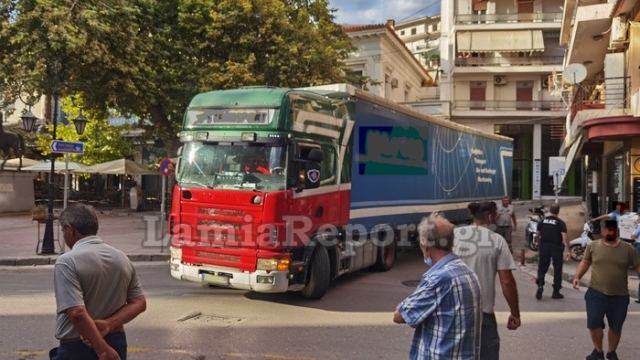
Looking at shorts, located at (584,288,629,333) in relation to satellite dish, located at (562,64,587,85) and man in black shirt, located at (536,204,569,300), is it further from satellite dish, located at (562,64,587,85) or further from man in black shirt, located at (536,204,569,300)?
satellite dish, located at (562,64,587,85)

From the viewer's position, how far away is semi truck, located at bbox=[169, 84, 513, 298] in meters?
8.45

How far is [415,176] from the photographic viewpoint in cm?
1330

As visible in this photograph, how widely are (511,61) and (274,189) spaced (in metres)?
39.0

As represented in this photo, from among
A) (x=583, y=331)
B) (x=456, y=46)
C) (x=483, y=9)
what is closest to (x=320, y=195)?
(x=583, y=331)

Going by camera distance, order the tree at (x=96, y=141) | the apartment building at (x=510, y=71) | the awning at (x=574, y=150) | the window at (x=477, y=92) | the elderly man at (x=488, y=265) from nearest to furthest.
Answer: the elderly man at (x=488, y=265) → the awning at (x=574, y=150) → the tree at (x=96, y=141) → the apartment building at (x=510, y=71) → the window at (x=477, y=92)

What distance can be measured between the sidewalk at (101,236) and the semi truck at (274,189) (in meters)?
5.87

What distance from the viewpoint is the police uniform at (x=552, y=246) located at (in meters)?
10.0

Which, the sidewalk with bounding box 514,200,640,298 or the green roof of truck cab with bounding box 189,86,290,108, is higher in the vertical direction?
the green roof of truck cab with bounding box 189,86,290,108

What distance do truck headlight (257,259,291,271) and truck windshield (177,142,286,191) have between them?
103cm

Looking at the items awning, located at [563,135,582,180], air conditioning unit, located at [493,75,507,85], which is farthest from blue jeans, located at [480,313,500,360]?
air conditioning unit, located at [493,75,507,85]

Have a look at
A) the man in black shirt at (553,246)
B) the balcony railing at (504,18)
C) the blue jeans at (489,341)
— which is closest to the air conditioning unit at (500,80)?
the balcony railing at (504,18)

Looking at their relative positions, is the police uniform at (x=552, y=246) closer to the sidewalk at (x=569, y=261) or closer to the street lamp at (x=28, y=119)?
the sidewalk at (x=569, y=261)

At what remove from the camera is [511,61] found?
143ft

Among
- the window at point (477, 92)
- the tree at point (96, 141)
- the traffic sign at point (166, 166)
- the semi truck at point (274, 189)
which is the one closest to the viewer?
the semi truck at point (274, 189)
